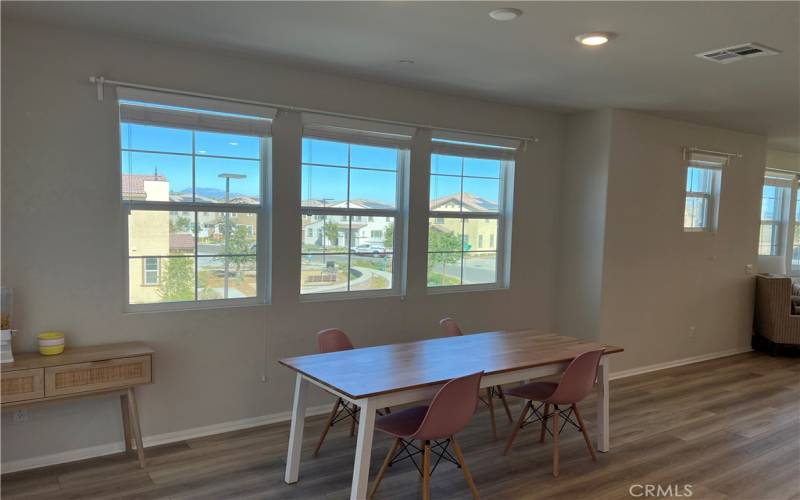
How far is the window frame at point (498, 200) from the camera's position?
521 cm

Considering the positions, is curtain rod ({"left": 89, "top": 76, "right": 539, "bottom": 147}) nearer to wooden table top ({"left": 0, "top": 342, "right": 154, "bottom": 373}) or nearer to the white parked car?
the white parked car

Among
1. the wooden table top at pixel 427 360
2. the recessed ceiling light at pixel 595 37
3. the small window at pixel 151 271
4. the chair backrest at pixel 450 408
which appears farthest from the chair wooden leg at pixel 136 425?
the recessed ceiling light at pixel 595 37

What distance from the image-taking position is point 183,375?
4.04 m

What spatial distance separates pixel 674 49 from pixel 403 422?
2.83 meters

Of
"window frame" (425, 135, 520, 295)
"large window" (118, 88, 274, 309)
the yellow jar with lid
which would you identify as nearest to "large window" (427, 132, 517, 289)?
"window frame" (425, 135, 520, 295)

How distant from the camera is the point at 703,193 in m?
6.62

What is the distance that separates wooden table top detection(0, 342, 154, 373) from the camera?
3.20 m

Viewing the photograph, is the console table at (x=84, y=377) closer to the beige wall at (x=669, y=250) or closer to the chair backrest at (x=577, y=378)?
the chair backrest at (x=577, y=378)

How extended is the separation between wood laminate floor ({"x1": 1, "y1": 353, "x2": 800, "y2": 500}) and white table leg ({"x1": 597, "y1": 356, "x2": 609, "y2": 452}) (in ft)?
0.29

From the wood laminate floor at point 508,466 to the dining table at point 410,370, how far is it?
0.75ft

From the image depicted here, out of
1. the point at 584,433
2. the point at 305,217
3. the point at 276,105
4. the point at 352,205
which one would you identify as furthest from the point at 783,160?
the point at 276,105

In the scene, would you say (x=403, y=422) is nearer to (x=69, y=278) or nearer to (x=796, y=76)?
(x=69, y=278)

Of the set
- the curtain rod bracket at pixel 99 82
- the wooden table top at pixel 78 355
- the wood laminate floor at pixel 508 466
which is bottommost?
the wood laminate floor at pixel 508 466

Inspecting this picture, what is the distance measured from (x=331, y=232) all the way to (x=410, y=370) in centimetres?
177
